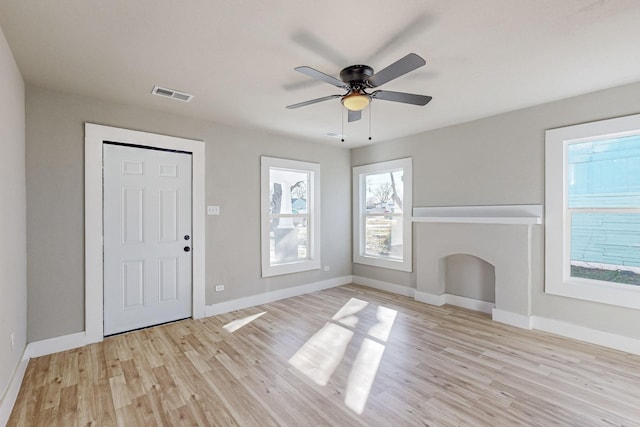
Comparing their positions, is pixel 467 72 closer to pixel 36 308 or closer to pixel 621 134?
pixel 621 134

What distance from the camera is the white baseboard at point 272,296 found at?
412cm

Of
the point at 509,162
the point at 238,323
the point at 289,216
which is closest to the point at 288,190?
the point at 289,216

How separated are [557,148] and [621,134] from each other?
0.51m

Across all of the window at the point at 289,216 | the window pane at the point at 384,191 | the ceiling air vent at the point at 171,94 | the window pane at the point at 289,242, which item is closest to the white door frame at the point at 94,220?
the ceiling air vent at the point at 171,94

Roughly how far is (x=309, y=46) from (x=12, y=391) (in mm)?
3275

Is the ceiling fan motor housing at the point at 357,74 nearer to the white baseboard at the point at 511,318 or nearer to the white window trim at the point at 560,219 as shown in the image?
the white window trim at the point at 560,219

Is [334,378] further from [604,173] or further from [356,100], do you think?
[604,173]

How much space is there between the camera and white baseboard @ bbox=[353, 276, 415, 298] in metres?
4.92

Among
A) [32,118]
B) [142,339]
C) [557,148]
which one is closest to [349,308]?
[142,339]

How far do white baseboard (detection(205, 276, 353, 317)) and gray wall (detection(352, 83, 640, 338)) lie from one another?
100cm

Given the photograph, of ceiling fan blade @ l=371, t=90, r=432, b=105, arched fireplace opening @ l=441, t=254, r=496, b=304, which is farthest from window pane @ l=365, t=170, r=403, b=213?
ceiling fan blade @ l=371, t=90, r=432, b=105

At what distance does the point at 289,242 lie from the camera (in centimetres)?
512

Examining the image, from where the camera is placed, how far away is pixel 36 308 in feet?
9.58

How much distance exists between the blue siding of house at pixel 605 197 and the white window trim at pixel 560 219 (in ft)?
0.30
